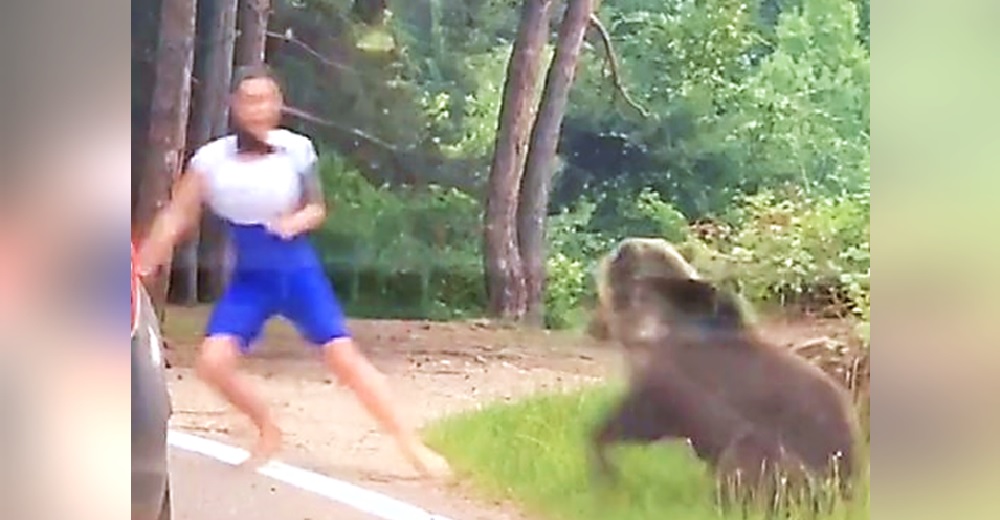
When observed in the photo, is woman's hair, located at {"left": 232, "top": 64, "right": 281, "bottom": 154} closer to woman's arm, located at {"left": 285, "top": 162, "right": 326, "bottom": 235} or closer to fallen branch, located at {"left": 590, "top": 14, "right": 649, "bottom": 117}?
woman's arm, located at {"left": 285, "top": 162, "right": 326, "bottom": 235}

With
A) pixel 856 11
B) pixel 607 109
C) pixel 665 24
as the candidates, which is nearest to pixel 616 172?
pixel 607 109

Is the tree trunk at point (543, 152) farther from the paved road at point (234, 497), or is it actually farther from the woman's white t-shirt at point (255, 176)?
the paved road at point (234, 497)

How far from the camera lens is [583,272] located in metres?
2.66

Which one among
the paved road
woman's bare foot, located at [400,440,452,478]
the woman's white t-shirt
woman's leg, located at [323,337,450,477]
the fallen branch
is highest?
the fallen branch

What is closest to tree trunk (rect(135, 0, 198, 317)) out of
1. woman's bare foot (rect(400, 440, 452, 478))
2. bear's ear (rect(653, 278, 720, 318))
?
woman's bare foot (rect(400, 440, 452, 478))

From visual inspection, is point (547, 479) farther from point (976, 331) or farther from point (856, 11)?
point (856, 11)

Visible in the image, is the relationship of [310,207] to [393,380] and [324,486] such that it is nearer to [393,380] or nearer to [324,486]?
[393,380]

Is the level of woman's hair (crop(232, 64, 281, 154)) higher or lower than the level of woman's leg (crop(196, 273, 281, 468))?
higher

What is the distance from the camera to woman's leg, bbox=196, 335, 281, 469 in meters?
2.65

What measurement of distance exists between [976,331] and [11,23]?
2.37 metres

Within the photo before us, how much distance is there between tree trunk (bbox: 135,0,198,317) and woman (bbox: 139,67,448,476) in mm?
34

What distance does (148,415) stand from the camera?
2727 millimetres

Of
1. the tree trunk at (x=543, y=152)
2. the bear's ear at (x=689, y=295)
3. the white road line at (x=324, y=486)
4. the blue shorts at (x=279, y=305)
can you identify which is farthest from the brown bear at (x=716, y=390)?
the blue shorts at (x=279, y=305)

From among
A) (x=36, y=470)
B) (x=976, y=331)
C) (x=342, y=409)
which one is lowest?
(x=36, y=470)
